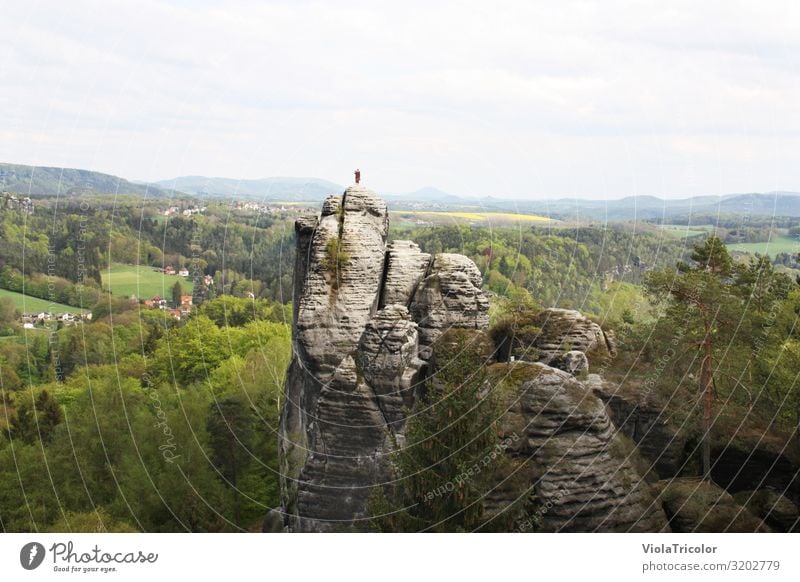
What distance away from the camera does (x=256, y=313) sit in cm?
8075

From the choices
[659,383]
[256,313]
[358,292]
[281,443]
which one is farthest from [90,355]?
[659,383]

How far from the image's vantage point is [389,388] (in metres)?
25.4

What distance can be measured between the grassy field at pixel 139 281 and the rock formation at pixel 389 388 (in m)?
50.0

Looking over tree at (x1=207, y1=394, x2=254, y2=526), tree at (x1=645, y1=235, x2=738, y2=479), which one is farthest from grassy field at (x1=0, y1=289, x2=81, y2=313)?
tree at (x1=645, y1=235, x2=738, y2=479)

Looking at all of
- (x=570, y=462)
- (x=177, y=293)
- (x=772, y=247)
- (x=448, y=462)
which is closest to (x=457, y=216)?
(x=448, y=462)

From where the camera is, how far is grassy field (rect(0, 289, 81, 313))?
243 feet

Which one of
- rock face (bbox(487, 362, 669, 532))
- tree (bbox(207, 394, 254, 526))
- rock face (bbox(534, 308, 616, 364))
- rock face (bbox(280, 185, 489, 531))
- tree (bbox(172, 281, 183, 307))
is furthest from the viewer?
tree (bbox(172, 281, 183, 307))

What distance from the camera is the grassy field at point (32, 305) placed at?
74.1 metres

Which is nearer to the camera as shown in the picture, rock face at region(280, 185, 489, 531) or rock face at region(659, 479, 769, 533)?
rock face at region(659, 479, 769, 533)

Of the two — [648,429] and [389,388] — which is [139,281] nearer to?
[389,388]

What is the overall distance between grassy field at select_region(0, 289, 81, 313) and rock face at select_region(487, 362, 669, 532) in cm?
6087

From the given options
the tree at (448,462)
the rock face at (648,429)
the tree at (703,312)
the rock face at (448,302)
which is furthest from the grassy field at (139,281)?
the rock face at (648,429)

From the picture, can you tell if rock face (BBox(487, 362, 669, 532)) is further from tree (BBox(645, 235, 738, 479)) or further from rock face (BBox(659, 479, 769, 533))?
tree (BBox(645, 235, 738, 479))
